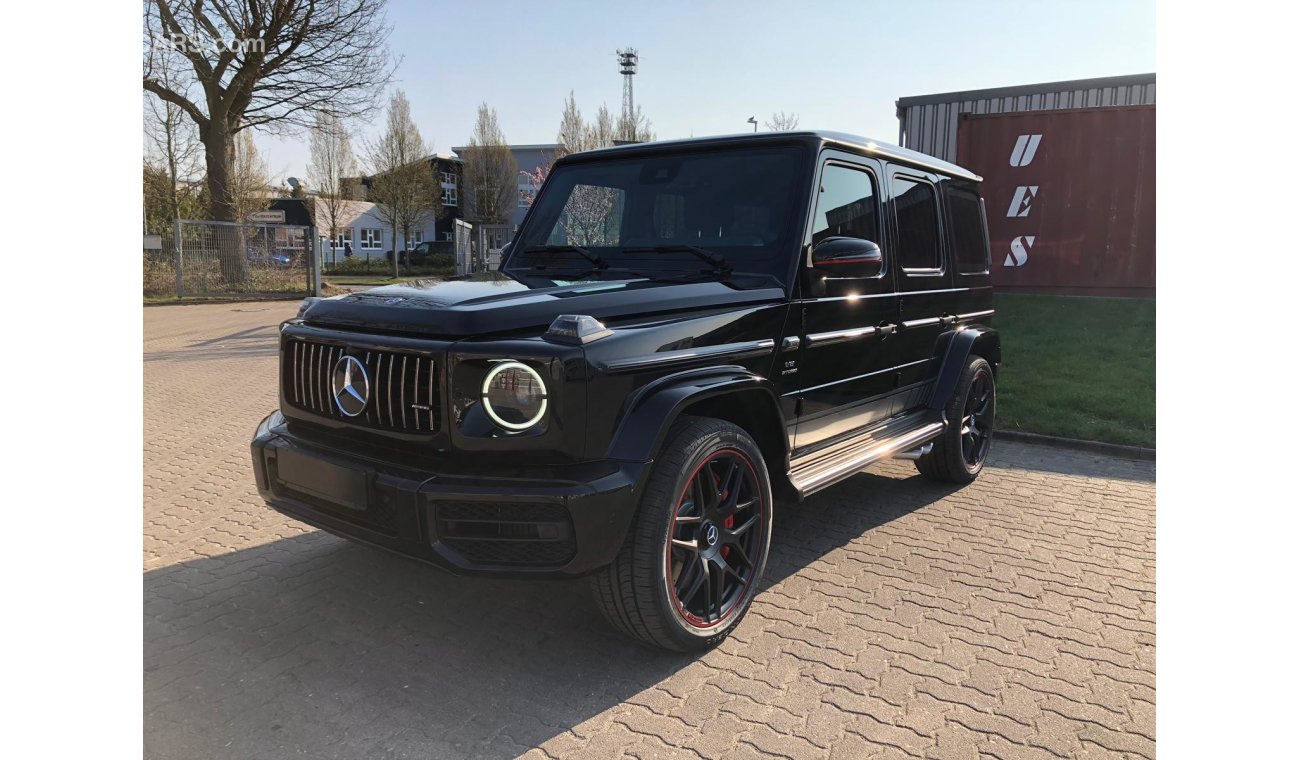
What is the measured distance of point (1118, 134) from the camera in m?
12.1

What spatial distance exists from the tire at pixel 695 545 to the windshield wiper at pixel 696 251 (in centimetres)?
84

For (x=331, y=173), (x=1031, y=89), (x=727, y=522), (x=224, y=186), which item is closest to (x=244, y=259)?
(x=224, y=186)

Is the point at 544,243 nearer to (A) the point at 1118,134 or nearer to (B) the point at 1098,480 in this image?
(B) the point at 1098,480

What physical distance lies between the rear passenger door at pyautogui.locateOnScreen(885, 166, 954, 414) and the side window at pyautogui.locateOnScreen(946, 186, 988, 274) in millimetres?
229

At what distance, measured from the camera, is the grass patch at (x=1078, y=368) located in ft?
23.9

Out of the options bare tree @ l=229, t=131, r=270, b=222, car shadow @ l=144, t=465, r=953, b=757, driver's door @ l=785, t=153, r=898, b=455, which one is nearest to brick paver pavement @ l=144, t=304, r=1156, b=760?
car shadow @ l=144, t=465, r=953, b=757

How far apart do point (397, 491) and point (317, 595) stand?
1.30m

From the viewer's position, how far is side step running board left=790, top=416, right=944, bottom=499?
12.0 ft

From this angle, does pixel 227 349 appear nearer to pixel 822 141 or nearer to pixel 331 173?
pixel 822 141

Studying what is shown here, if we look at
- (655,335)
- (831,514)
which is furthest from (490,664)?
(831,514)

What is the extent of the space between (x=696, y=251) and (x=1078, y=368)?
23.2ft

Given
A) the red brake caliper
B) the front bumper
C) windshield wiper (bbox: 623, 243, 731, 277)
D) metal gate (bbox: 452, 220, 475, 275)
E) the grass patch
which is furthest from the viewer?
metal gate (bbox: 452, 220, 475, 275)

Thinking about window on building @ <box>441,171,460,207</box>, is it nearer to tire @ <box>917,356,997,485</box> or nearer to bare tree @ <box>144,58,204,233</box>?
bare tree @ <box>144,58,204,233</box>

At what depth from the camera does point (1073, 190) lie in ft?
40.7
